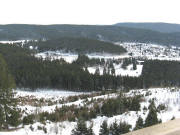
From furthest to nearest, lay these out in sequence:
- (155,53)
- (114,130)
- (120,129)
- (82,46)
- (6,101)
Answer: (155,53) → (82,46) → (6,101) → (114,130) → (120,129)

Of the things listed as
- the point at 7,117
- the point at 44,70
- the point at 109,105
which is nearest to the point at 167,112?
the point at 109,105

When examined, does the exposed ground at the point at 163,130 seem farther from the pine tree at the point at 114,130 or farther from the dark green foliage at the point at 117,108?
the dark green foliage at the point at 117,108

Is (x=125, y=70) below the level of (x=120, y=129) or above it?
below

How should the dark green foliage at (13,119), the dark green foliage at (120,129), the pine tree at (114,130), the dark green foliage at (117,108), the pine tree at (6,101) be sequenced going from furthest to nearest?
the pine tree at (6,101)
the dark green foliage at (13,119)
the dark green foliage at (117,108)
the pine tree at (114,130)
the dark green foliage at (120,129)

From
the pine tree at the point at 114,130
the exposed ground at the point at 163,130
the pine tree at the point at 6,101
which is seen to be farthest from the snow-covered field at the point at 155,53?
the exposed ground at the point at 163,130

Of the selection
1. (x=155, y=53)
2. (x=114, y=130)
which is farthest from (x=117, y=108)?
(x=155, y=53)

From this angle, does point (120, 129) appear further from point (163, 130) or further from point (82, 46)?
point (82, 46)

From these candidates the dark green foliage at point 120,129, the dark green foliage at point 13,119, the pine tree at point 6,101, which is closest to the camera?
the dark green foliage at point 120,129

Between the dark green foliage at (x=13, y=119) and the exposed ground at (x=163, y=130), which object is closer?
the exposed ground at (x=163, y=130)

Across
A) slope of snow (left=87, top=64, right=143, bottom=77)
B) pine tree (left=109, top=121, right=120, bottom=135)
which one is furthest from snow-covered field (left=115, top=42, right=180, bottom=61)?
pine tree (left=109, top=121, right=120, bottom=135)

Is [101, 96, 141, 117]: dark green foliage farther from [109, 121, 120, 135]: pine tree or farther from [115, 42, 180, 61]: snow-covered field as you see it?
[115, 42, 180, 61]: snow-covered field

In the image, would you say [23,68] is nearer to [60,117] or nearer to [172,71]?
[172,71]
